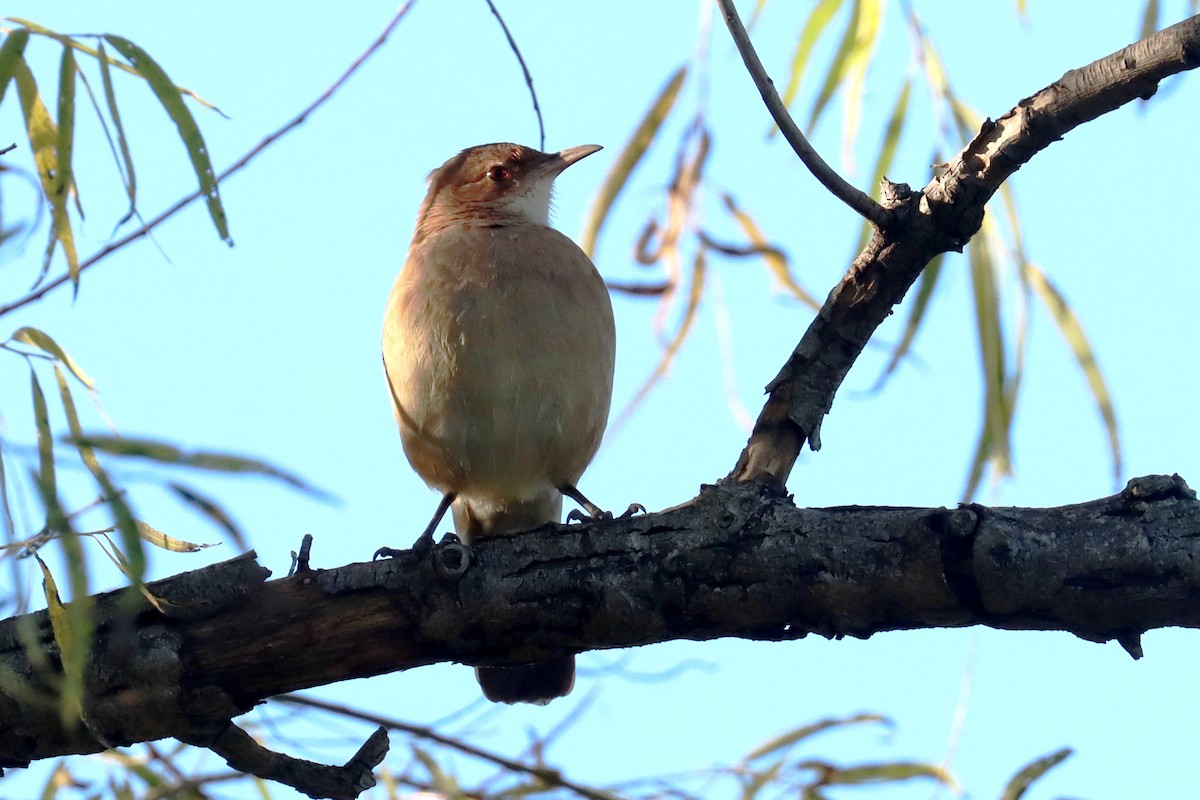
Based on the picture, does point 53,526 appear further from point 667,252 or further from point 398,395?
point 667,252

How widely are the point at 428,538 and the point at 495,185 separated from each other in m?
2.17

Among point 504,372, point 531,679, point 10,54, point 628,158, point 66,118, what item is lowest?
point 531,679

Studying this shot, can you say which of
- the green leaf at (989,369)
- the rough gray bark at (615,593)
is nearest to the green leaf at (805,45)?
the green leaf at (989,369)

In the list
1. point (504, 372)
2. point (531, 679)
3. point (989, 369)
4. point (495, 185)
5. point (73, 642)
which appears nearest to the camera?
point (73, 642)

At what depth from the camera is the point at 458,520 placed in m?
5.00

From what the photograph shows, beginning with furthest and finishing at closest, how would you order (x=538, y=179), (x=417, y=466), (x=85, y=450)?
(x=538, y=179)
(x=417, y=466)
(x=85, y=450)

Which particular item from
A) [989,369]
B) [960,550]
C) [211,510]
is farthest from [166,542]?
[989,369]

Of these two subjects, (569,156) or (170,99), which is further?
(569,156)

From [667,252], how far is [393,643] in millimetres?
2210

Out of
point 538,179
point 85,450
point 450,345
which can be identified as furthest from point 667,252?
point 85,450

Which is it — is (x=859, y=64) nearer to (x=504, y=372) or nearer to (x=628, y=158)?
(x=628, y=158)

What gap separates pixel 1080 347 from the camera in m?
4.21

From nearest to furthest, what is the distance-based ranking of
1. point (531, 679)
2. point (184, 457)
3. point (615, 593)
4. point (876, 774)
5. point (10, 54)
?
point (184, 457), point (10, 54), point (615, 593), point (876, 774), point (531, 679)

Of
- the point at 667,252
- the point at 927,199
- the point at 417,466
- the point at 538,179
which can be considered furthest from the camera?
the point at 538,179
